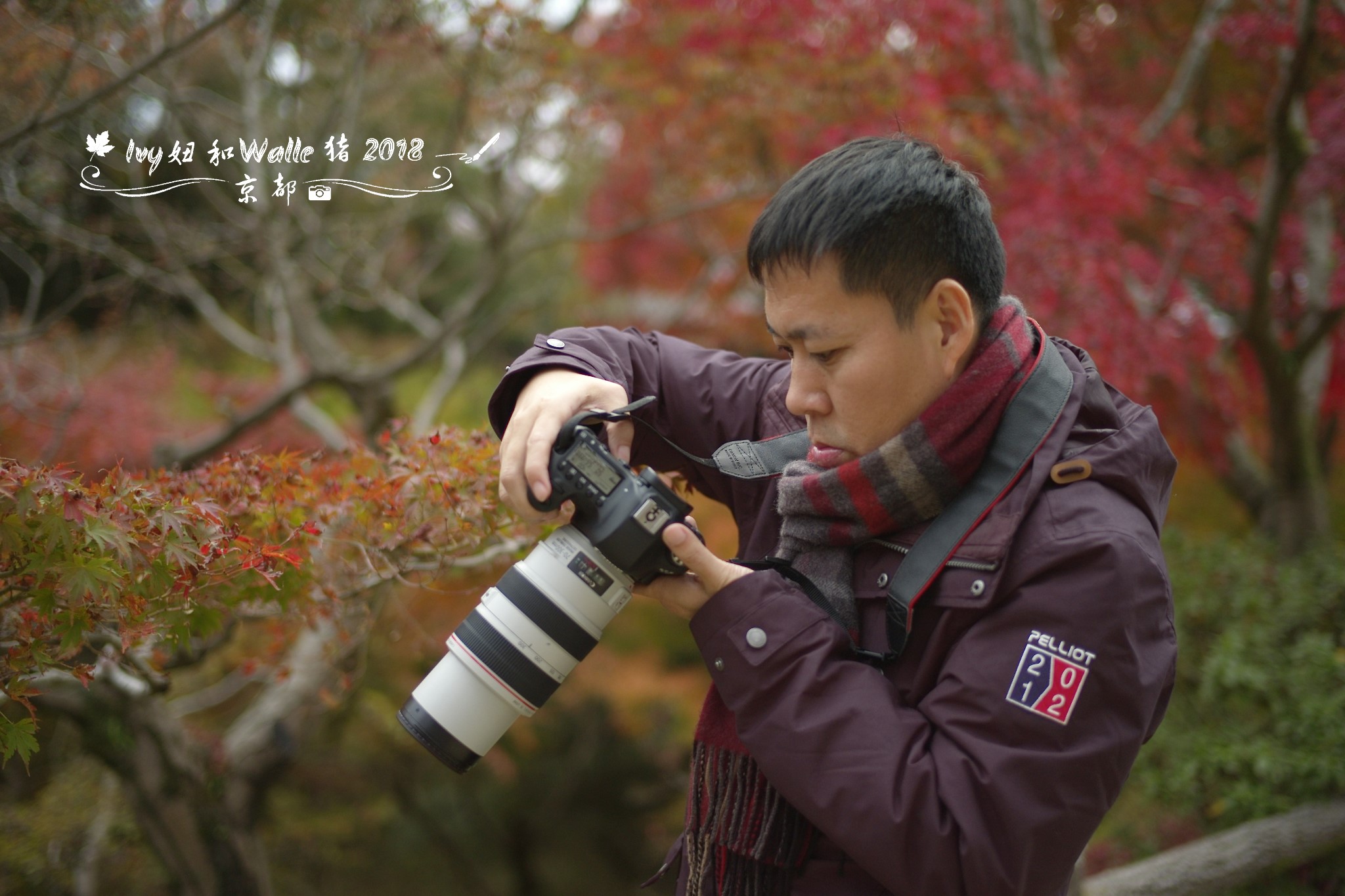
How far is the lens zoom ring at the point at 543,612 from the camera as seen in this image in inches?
53.9

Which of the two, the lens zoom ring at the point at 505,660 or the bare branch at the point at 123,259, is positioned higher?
the bare branch at the point at 123,259

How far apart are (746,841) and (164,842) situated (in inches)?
96.9

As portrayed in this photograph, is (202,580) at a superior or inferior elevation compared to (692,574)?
superior

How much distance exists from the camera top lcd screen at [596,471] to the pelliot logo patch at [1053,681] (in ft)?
1.96

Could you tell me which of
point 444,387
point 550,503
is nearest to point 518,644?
point 550,503

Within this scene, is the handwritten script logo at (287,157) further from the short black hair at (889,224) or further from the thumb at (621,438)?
the short black hair at (889,224)

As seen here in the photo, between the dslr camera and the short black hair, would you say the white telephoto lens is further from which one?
the short black hair

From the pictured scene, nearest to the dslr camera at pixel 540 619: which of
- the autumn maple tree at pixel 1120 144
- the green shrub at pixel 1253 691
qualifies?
the green shrub at pixel 1253 691

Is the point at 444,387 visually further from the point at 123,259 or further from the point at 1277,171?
the point at 1277,171

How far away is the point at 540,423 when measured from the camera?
4.59 ft

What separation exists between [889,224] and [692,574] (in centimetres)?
57

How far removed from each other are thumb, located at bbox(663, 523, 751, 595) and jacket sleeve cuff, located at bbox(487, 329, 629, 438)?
1.34 feet

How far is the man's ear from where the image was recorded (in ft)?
4.20

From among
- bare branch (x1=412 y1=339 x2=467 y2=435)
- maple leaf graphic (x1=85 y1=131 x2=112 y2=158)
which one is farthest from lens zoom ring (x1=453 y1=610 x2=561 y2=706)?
bare branch (x1=412 y1=339 x2=467 y2=435)
